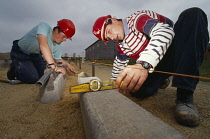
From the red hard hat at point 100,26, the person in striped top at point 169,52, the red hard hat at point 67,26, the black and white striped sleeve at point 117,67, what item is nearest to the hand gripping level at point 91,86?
the person in striped top at point 169,52

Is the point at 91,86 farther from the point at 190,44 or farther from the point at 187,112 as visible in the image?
the point at 190,44

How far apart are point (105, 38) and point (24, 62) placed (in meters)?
3.52

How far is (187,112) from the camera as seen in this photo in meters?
1.36

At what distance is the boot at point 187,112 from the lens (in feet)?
4.46

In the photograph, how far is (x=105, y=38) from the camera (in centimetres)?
236

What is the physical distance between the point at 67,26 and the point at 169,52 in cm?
314

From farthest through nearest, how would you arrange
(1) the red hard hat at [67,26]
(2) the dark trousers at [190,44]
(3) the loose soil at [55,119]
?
(1) the red hard hat at [67,26] → (2) the dark trousers at [190,44] → (3) the loose soil at [55,119]

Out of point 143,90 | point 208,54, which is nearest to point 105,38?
point 143,90

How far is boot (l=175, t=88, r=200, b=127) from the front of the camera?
4.46ft

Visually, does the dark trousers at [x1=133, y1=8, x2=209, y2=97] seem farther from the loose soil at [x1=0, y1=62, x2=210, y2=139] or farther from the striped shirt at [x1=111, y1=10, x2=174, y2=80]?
the loose soil at [x1=0, y1=62, x2=210, y2=139]

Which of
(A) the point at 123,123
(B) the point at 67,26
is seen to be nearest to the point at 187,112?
(A) the point at 123,123

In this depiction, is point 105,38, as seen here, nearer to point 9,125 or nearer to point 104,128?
point 104,128

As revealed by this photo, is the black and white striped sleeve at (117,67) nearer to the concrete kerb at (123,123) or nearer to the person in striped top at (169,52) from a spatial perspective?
the person in striped top at (169,52)

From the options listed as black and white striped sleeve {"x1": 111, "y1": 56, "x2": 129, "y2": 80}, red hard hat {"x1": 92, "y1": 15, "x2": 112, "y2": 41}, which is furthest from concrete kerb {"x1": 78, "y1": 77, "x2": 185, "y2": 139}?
red hard hat {"x1": 92, "y1": 15, "x2": 112, "y2": 41}
